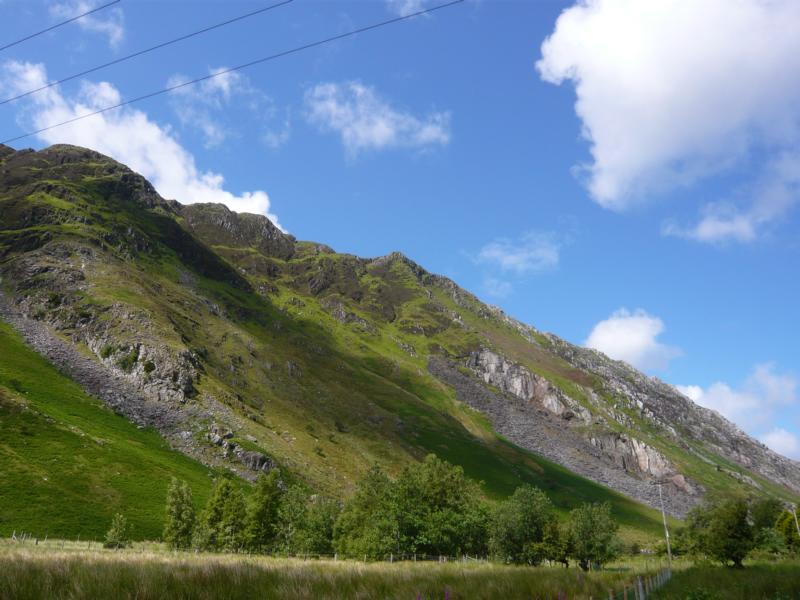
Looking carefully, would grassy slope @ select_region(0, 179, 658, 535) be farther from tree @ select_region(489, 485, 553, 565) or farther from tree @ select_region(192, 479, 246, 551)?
tree @ select_region(489, 485, 553, 565)

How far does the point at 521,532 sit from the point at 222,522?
146ft

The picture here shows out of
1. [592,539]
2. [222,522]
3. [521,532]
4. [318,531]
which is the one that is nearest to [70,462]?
[222,522]

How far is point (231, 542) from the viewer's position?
69.5 meters

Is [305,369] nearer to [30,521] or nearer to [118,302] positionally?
[118,302]

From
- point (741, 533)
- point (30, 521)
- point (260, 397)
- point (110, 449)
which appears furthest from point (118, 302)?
point (741, 533)

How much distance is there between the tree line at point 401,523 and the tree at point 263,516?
0.45 ft

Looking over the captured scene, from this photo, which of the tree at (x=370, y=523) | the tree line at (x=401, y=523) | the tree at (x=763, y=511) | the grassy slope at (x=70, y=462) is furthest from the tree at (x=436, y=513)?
the grassy slope at (x=70, y=462)

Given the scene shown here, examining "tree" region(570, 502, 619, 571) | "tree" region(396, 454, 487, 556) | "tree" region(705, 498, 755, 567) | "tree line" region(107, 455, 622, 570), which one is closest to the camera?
"tree" region(705, 498, 755, 567)

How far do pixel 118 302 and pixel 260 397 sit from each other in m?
51.0

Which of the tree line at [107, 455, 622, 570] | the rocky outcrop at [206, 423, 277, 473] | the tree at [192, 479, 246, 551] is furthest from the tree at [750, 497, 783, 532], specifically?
the rocky outcrop at [206, 423, 277, 473]

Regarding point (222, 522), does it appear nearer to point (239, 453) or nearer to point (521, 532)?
point (521, 532)

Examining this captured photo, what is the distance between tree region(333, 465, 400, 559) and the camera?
58.2 m

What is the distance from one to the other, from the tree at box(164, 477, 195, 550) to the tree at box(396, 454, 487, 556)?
105ft

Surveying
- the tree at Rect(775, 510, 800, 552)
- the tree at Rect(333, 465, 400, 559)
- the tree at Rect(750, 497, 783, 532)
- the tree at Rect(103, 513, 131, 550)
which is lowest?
the tree at Rect(103, 513, 131, 550)
